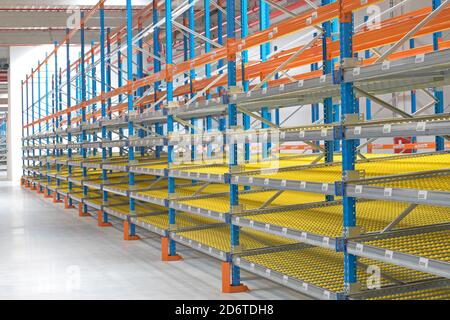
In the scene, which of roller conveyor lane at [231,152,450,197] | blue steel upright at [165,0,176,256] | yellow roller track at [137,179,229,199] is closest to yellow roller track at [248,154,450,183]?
roller conveyor lane at [231,152,450,197]

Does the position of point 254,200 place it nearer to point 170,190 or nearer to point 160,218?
point 170,190

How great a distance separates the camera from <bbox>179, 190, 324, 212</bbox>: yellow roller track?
22.0ft

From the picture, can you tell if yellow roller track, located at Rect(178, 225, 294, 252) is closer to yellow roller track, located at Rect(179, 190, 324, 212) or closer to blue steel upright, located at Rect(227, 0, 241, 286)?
blue steel upright, located at Rect(227, 0, 241, 286)

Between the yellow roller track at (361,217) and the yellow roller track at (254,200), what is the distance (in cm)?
54

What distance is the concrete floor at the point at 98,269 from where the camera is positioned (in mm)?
6184

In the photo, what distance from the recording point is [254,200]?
24.0 ft

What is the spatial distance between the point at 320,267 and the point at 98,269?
2975 millimetres

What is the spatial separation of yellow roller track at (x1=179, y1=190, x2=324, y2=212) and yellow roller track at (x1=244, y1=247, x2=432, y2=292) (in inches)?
25.3

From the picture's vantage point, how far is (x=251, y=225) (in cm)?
573

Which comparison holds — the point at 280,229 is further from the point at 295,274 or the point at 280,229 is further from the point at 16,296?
the point at 16,296

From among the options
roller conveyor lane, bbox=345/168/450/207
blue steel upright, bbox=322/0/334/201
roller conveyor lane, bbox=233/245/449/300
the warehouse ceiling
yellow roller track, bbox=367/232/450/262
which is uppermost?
the warehouse ceiling
